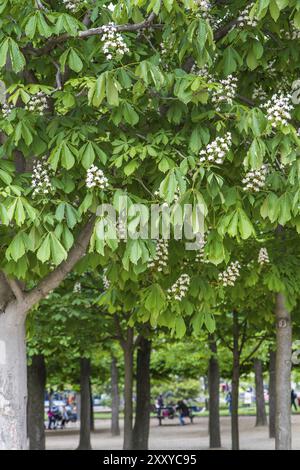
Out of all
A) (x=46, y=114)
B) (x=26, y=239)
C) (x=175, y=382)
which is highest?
(x=46, y=114)

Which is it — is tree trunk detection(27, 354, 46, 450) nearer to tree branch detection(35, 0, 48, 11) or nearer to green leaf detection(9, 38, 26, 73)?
tree branch detection(35, 0, 48, 11)

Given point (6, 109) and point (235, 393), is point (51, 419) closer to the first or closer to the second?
point (235, 393)

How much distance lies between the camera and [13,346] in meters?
8.41

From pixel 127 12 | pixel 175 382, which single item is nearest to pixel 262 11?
pixel 127 12

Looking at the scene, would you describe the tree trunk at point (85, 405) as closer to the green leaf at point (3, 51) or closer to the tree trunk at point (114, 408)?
the tree trunk at point (114, 408)

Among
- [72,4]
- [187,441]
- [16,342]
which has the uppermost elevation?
[72,4]

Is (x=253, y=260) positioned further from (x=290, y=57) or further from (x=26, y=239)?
(x=26, y=239)

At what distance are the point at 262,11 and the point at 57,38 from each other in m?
2.24

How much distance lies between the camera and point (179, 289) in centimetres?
821

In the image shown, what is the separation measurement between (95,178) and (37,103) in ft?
3.99

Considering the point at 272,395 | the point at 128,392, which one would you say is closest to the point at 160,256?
the point at 128,392

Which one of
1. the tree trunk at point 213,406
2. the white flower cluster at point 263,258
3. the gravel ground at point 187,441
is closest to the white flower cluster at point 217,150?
the white flower cluster at point 263,258

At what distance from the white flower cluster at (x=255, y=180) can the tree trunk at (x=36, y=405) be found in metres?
13.8

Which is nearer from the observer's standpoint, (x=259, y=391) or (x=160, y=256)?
(x=160, y=256)
